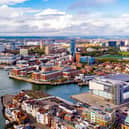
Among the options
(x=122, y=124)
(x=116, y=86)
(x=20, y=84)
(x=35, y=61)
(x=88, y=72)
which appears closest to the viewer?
(x=122, y=124)

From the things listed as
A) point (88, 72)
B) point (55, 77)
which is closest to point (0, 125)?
point (55, 77)

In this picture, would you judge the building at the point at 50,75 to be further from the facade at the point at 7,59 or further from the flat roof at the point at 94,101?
the facade at the point at 7,59

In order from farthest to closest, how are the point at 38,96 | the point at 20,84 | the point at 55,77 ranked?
the point at 55,77 → the point at 20,84 → the point at 38,96

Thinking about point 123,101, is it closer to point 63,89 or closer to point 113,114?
point 113,114

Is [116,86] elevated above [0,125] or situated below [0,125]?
above

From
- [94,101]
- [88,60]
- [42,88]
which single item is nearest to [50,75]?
[42,88]

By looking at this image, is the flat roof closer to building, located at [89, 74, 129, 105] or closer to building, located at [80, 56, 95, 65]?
building, located at [89, 74, 129, 105]

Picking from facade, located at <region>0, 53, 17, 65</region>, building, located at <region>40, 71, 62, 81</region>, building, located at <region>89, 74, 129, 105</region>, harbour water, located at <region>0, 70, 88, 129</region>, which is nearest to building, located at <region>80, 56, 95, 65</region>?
Answer: building, located at <region>40, 71, 62, 81</region>

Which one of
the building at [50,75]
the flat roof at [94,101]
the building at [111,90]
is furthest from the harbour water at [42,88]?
the building at [111,90]

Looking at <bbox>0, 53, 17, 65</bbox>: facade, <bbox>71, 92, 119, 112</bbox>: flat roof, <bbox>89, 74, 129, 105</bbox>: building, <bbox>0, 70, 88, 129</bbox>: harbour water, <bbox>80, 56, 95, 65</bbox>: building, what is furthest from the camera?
<bbox>0, 53, 17, 65</bbox>: facade

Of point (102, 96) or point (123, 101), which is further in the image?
point (102, 96)

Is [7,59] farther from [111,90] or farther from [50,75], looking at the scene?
[111,90]
